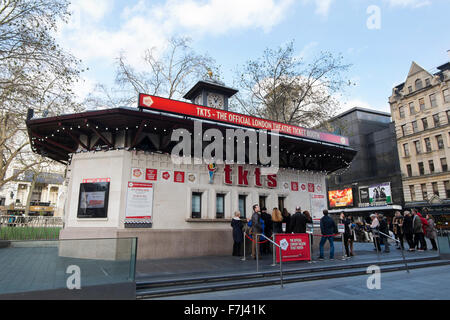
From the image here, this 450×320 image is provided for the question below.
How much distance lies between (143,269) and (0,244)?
435 inches

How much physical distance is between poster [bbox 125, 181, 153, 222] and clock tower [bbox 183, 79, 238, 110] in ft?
20.6

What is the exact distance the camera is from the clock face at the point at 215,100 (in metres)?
16.4

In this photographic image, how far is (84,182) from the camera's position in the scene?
484 inches

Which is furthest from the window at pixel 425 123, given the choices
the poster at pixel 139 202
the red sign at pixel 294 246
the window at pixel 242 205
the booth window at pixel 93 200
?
the booth window at pixel 93 200

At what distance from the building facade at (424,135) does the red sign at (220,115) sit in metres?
31.8

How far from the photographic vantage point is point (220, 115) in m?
12.8

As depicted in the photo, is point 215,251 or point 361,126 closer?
point 215,251

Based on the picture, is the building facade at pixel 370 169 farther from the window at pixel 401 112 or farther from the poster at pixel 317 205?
the poster at pixel 317 205

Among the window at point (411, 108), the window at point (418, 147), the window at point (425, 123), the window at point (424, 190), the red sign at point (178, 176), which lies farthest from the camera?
the window at point (411, 108)

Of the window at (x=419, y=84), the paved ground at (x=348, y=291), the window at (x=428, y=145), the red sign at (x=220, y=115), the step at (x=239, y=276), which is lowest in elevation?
the paved ground at (x=348, y=291)

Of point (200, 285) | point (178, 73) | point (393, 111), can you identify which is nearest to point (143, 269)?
point (200, 285)

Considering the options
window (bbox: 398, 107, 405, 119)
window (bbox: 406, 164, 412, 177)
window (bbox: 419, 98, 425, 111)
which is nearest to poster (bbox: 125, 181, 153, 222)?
window (bbox: 406, 164, 412, 177)

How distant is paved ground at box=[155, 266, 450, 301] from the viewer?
6.34 meters
